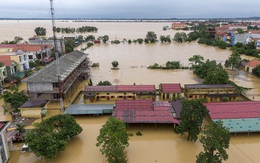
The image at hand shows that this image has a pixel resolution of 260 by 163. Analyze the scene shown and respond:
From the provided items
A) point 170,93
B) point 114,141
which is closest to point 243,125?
point 170,93

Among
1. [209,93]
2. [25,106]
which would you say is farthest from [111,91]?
[209,93]

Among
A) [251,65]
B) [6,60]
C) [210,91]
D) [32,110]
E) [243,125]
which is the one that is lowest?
[243,125]

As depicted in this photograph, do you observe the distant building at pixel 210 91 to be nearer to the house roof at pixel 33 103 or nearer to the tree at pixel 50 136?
the tree at pixel 50 136

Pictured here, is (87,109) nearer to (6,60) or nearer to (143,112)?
(143,112)

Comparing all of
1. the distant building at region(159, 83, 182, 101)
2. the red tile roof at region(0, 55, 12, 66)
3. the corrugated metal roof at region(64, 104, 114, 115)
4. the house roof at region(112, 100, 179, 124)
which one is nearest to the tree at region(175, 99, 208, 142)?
the house roof at region(112, 100, 179, 124)

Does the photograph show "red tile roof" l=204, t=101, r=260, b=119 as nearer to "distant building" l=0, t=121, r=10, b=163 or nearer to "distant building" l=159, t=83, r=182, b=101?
"distant building" l=159, t=83, r=182, b=101

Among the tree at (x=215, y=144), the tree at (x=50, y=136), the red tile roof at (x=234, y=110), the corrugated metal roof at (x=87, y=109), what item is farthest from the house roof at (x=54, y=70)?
the tree at (x=215, y=144)
